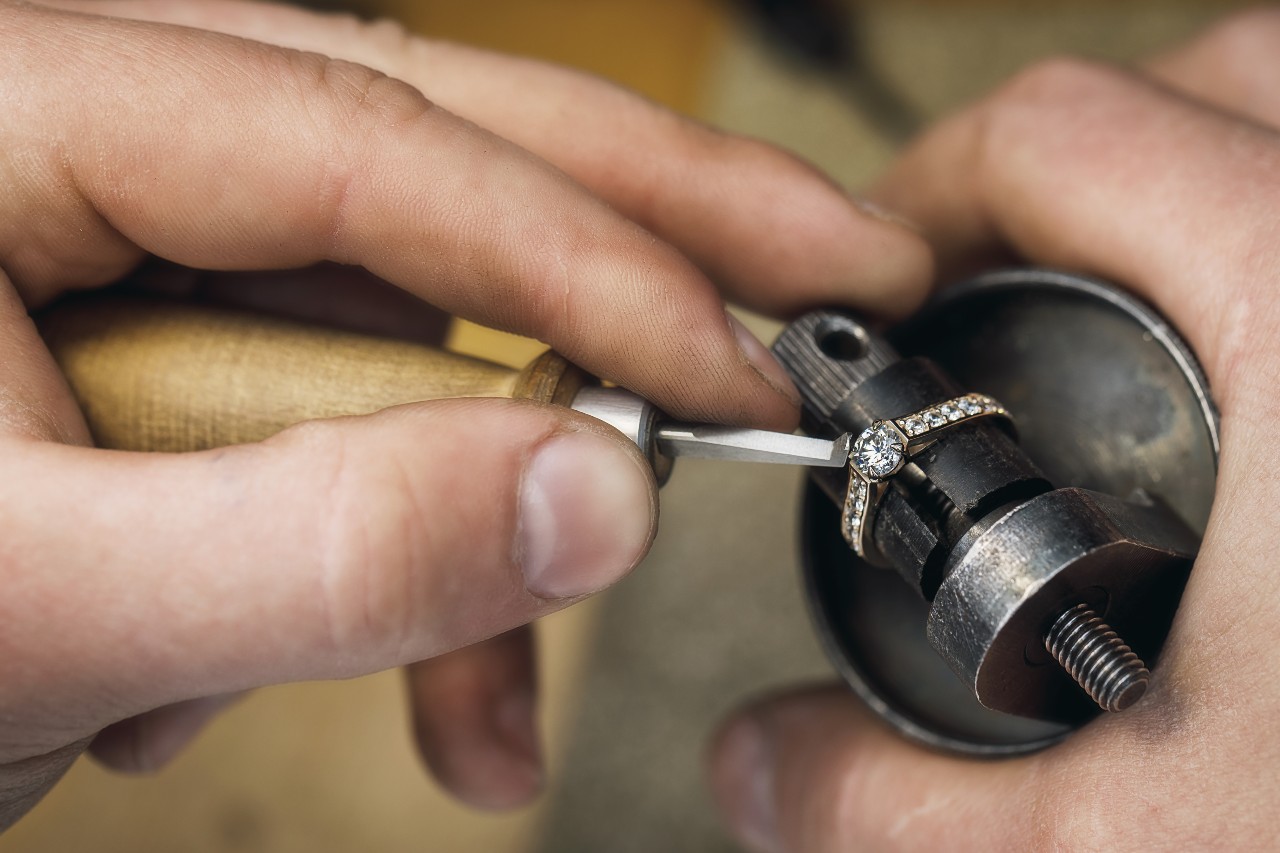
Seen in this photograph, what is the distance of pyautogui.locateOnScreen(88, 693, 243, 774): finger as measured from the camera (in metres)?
0.75

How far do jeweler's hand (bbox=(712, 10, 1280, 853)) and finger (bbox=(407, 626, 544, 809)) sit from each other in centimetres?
19

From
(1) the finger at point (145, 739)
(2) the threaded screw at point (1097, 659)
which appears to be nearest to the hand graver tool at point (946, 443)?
(2) the threaded screw at point (1097, 659)

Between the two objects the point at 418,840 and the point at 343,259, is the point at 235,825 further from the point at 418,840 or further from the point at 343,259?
the point at 343,259

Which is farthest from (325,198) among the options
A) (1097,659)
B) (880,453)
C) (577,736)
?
(577,736)

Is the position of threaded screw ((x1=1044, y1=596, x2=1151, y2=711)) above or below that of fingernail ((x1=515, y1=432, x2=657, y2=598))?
above

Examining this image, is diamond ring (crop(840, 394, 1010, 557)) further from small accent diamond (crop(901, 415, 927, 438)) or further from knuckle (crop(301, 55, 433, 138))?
knuckle (crop(301, 55, 433, 138))

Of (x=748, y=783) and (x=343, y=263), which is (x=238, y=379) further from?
(x=748, y=783)

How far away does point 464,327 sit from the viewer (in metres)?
1.14

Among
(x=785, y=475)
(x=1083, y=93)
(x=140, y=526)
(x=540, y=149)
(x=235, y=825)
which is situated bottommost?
(x=235, y=825)

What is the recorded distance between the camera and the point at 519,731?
92cm

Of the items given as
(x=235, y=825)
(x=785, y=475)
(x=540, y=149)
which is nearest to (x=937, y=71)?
(x=785, y=475)

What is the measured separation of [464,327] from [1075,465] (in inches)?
28.3

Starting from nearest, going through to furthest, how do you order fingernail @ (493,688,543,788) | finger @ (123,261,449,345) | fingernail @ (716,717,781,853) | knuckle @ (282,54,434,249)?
knuckle @ (282,54,434,249) → finger @ (123,261,449,345) → fingernail @ (716,717,781,853) → fingernail @ (493,688,543,788)

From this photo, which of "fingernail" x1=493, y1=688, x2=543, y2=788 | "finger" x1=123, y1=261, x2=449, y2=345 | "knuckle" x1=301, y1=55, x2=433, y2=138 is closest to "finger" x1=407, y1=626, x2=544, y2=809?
"fingernail" x1=493, y1=688, x2=543, y2=788
